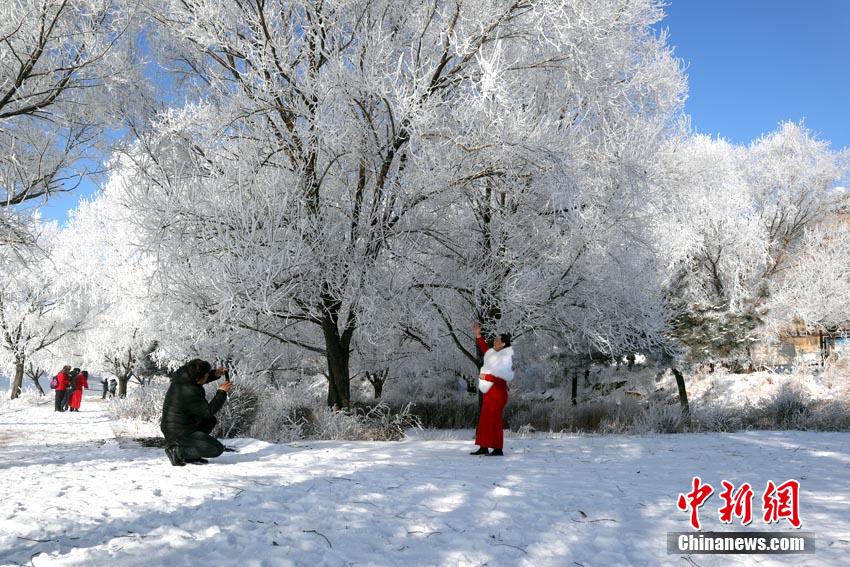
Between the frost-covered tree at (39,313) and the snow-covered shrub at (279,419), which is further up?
the frost-covered tree at (39,313)

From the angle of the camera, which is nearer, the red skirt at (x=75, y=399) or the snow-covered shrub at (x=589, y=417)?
the snow-covered shrub at (x=589, y=417)

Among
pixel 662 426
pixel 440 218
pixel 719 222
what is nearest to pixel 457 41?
pixel 440 218

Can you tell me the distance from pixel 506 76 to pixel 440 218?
2.55 m

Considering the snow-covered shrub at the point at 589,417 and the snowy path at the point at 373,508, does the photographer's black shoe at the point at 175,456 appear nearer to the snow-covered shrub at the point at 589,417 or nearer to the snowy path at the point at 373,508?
the snowy path at the point at 373,508

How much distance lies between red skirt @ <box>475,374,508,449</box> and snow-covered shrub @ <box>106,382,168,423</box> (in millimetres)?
7403

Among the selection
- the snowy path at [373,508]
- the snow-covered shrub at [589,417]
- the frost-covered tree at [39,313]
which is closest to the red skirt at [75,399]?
the frost-covered tree at [39,313]

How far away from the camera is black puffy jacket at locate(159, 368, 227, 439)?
238 inches

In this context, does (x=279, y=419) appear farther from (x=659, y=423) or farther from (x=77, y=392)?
(x=77, y=392)

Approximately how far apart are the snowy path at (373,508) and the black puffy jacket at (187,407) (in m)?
0.42

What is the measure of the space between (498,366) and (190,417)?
3513 mm

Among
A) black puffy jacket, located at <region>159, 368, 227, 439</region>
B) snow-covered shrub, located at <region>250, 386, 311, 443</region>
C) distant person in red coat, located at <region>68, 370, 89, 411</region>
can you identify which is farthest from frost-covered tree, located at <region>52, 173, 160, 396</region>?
black puffy jacket, located at <region>159, 368, 227, 439</region>

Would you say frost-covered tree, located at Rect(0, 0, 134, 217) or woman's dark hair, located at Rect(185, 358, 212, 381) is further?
frost-covered tree, located at Rect(0, 0, 134, 217)

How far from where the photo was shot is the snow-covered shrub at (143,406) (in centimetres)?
1231

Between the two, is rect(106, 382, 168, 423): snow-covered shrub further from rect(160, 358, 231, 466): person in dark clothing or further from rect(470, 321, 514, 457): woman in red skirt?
rect(470, 321, 514, 457): woman in red skirt
